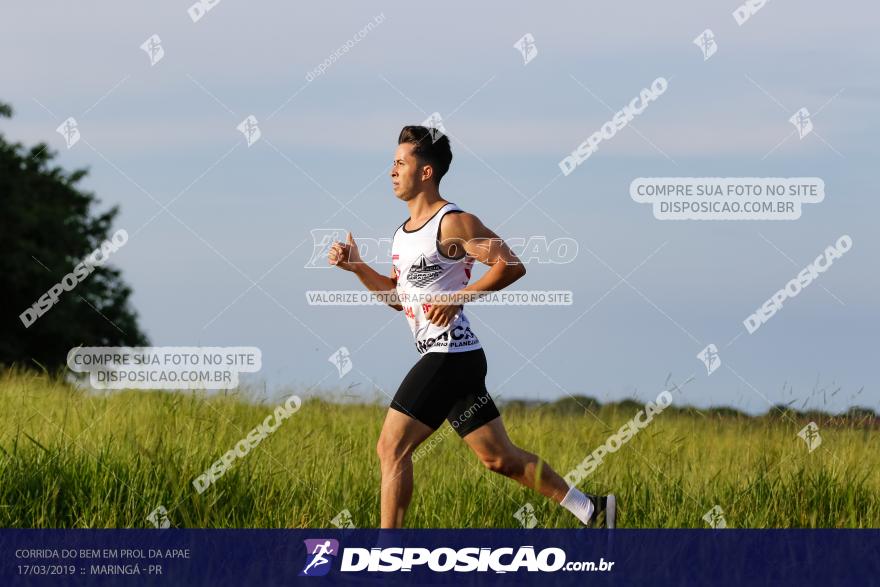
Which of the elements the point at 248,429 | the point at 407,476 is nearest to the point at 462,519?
the point at 407,476

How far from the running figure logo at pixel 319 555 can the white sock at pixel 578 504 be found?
147 centimetres

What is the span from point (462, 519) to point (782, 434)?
10.4 ft

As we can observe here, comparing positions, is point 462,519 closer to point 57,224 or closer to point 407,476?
point 407,476

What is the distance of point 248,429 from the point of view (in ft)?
30.3

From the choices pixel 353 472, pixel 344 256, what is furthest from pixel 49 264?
pixel 344 256

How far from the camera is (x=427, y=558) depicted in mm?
6199

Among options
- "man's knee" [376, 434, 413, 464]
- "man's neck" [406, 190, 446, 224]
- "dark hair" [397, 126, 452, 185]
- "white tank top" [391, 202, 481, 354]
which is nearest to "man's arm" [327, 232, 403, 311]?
"white tank top" [391, 202, 481, 354]

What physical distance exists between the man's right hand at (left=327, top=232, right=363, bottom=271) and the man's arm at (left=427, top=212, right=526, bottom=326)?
0.67 meters

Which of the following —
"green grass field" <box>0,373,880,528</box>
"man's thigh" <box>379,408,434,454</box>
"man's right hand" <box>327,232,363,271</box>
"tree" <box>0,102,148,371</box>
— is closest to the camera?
"man's thigh" <box>379,408,434,454</box>

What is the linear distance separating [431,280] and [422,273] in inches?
2.6

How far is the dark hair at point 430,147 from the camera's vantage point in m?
6.39

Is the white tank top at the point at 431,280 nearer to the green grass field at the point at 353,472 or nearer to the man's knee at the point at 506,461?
the man's knee at the point at 506,461

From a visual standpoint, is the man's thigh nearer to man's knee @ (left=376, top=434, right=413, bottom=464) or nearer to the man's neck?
man's knee @ (left=376, top=434, right=413, bottom=464)

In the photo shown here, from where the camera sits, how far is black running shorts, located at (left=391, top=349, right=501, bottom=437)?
6164mm
